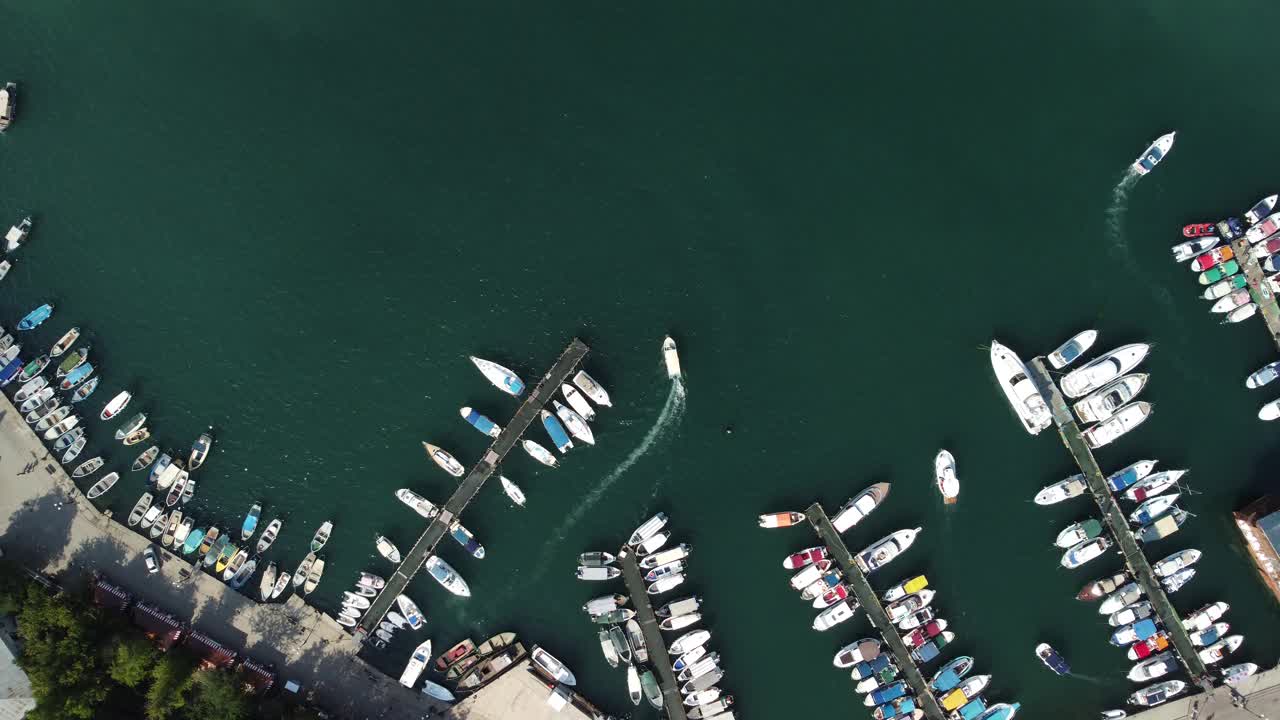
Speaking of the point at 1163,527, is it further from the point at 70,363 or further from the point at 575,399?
the point at 70,363

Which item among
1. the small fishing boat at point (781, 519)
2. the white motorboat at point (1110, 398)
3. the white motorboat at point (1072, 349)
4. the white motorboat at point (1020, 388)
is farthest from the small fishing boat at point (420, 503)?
the white motorboat at point (1110, 398)

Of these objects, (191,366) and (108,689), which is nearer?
(108,689)

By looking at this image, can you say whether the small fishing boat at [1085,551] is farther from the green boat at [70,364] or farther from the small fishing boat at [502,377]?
the green boat at [70,364]

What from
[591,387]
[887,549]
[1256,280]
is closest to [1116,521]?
[887,549]

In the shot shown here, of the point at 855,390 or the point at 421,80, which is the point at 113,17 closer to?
the point at 421,80

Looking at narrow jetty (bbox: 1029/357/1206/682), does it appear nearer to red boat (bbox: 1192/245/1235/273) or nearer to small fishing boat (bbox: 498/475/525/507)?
red boat (bbox: 1192/245/1235/273)

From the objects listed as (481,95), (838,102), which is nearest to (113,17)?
(481,95)

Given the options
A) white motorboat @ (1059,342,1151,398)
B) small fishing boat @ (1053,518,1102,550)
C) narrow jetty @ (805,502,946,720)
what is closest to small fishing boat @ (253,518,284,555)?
narrow jetty @ (805,502,946,720)
